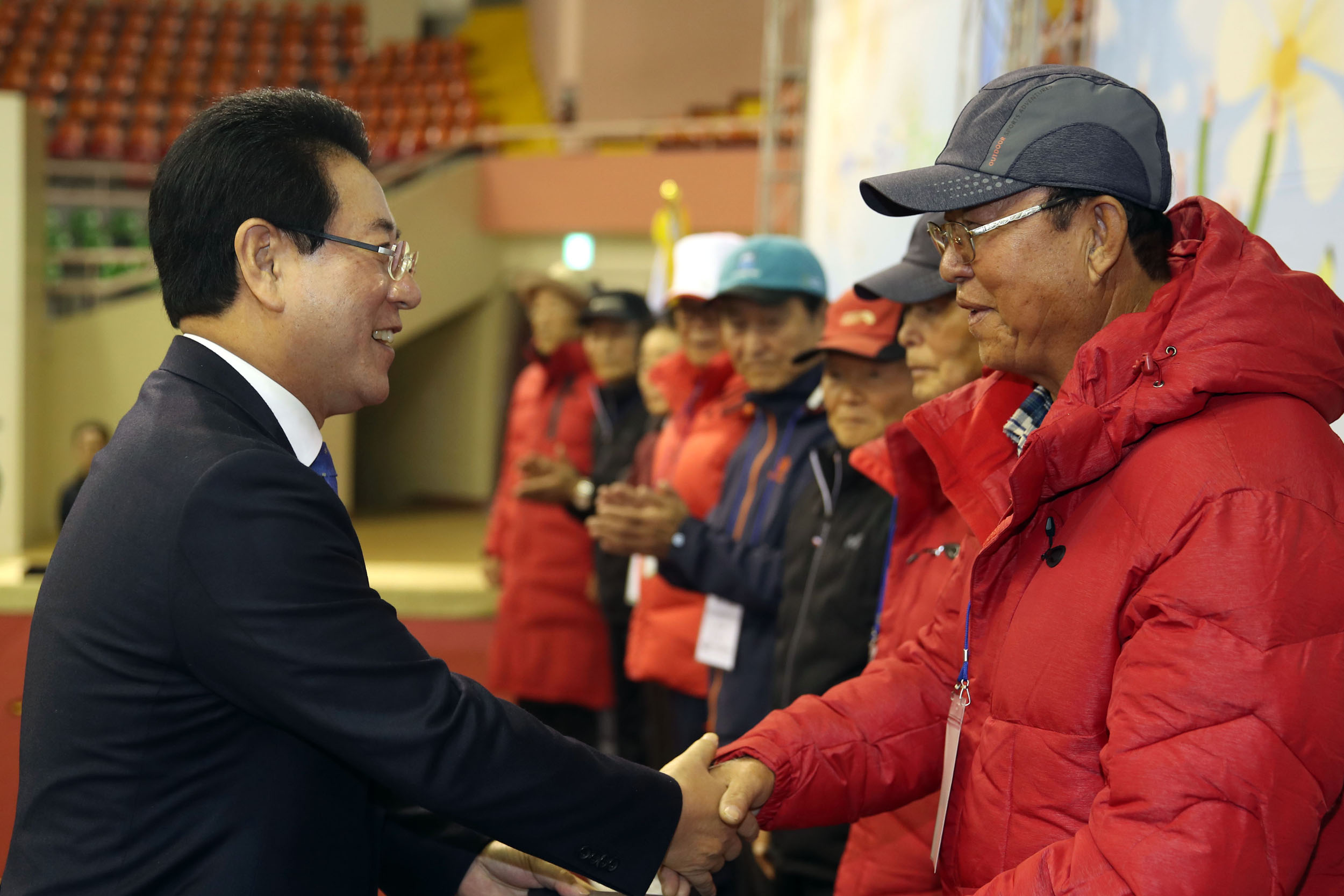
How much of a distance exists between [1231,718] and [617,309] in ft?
12.2

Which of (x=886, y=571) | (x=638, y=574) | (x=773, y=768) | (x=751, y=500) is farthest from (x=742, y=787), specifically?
(x=638, y=574)

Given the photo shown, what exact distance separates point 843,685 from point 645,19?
1095cm

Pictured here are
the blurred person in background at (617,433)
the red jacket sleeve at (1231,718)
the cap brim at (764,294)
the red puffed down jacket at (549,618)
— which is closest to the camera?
the red jacket sleeve at (1231,718)

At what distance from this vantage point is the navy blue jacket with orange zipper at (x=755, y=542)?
8.69 feet

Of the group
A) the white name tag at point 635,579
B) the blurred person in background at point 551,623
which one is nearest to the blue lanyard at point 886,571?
the white name tag at point 635,579

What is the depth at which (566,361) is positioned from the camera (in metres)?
4.77

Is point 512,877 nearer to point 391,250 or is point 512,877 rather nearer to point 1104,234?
point 391,250

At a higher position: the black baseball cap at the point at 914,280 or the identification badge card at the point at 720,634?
the black baseball cap at the point at 914,280

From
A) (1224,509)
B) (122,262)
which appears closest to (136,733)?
(1224,509)

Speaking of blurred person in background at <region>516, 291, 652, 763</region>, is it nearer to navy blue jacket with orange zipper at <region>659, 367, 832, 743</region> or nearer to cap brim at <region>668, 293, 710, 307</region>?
cap brim at <region>668, 293, 710, 307</region>

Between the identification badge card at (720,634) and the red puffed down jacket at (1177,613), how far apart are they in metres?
1.36

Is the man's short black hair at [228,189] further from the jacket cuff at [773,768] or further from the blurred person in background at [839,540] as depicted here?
the blurred person in background at [839,540]

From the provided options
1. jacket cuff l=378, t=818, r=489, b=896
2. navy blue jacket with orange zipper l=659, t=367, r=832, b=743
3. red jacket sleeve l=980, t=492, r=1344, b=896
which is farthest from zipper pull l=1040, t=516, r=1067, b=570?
navy blue jacket with orange zipper l=659, t=367, r=832, b=743

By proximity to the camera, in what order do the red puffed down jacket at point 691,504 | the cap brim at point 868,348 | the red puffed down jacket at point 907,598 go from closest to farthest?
the red puffed down jacket at point 907,598 < the cap brim at point 868,348 < the red puffed down jacket at point 691,504
